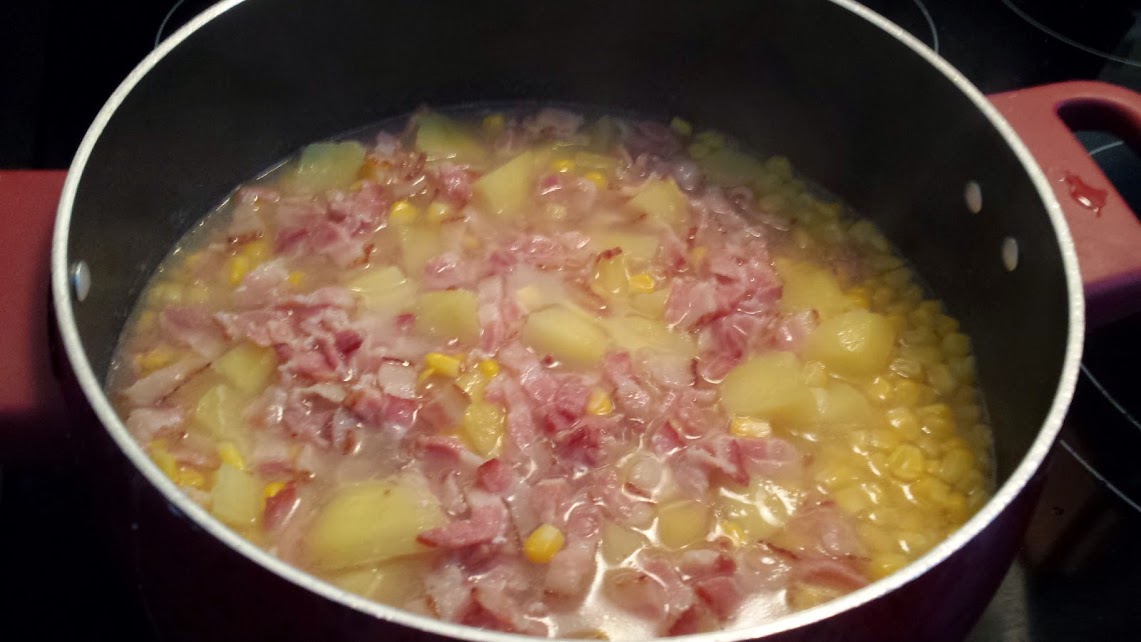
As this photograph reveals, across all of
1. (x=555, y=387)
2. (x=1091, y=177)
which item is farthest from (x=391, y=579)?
(x=1091, y=177)

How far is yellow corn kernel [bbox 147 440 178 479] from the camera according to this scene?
5.66 ft

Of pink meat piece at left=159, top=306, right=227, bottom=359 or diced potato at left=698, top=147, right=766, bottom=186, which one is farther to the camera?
diced potato at left=698, top=147, right=766, bottom=186

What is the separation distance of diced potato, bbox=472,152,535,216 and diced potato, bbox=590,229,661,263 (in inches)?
8.4

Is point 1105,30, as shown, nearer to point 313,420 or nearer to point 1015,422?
point 1015,422

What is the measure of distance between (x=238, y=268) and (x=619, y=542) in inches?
42.7

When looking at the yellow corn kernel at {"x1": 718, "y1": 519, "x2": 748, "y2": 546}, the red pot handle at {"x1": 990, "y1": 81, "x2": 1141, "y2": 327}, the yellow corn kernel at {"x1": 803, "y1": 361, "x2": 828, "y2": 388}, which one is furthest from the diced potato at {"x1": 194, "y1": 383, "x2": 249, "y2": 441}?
the red pot handle at {"x1": 990, "y1": 81, "x2": 1141, "y2": 327}

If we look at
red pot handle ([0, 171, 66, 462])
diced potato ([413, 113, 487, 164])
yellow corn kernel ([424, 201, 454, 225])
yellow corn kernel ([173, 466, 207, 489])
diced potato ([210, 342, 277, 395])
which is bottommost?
yellow corn kernel ([173, 466, 207, 489])

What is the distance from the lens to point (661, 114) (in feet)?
8.71

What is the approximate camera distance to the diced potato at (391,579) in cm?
159

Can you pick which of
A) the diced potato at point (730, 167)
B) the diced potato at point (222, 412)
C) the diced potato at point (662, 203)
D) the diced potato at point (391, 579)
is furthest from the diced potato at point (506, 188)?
the diced potato at point (391, 579)

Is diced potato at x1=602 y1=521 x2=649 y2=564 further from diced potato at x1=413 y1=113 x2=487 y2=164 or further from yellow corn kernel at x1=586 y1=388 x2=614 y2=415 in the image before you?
diced potato at x1=413 y1=113 x2=487 y2=164

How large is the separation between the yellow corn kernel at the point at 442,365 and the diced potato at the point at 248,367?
1.05 ft

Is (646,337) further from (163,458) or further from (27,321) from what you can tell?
(27,321)

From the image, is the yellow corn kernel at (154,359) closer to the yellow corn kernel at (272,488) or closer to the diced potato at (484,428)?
the yellow corn kernel at (272,488)
